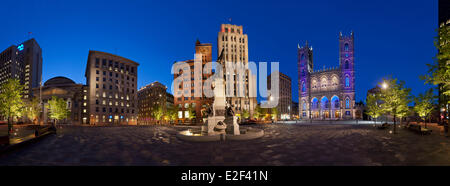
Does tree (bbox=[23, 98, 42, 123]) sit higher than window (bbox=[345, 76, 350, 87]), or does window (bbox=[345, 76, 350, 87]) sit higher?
window (bbox=[345, 76, 350, 87])

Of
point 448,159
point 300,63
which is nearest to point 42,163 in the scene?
point 448,159

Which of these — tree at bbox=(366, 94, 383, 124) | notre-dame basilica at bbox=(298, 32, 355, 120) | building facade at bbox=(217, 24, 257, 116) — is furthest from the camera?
notre-dame basilica at bbox=(298, 32, 355, 120)

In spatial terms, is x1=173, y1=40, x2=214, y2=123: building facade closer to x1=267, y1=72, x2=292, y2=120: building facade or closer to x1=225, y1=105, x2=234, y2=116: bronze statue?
x1=225, y1=105, x2=234, y2=116: bronze statue

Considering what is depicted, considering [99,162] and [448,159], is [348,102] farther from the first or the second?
[99,162]

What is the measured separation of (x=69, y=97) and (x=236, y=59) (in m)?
77.6

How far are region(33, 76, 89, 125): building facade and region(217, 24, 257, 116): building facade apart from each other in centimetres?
5613

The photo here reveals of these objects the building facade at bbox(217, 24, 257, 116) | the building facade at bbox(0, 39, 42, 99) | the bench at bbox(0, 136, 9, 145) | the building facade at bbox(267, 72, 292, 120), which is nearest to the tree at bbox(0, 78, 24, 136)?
the bench at bbox(0, 136, 9, 145)

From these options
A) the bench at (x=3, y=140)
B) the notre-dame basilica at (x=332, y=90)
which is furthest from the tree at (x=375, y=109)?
the notre-dame basilica at (x=332, y=90)

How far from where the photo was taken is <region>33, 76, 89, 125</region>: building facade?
76.4m

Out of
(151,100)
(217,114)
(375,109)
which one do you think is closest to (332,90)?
(375,109)

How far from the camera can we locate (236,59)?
297 feet

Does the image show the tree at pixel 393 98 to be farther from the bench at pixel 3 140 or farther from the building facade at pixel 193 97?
the building facade at pixel 193 97

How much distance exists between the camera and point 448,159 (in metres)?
8.41
